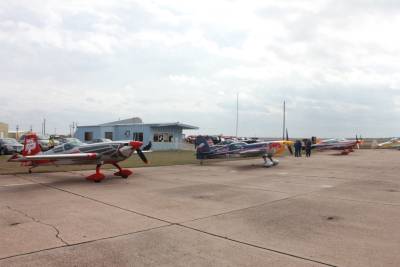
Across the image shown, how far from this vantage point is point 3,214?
25.4ft

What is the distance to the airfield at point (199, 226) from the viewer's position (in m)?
4.95

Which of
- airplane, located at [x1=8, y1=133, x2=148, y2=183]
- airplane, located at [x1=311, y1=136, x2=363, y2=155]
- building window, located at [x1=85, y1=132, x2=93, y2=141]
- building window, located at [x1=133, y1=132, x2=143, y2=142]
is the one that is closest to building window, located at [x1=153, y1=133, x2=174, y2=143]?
building window, located at [x1=133, y1=132, x2=143, y2=142]

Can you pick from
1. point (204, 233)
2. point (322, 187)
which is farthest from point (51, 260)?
point (322, 187)

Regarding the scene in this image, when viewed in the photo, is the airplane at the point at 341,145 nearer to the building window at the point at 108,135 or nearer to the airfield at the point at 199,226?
the building window at the point at 108,135

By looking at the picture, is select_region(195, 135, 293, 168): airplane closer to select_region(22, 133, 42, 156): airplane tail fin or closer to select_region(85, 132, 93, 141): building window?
select_region(22, 133, 42, 156): airplane tail fin

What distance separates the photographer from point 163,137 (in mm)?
44812

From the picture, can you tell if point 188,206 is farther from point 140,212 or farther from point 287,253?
point 287,253

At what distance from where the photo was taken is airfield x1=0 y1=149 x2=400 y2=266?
4945 mm

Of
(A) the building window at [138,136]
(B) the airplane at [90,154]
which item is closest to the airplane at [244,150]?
(B) the airplane at [90,154]

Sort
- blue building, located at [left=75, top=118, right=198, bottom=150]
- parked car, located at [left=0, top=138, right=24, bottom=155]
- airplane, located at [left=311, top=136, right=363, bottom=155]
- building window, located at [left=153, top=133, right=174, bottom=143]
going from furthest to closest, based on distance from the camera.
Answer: building window, located at [left=153, top=133, right=174, bottom=143] < blue building, located at [left=75, top=118, right=198, bottom=150] < airplane, located at [left=311, top=136, right=363, bottom=155] < parked car, located at [left=0, top=138, right=24, bottom=155]

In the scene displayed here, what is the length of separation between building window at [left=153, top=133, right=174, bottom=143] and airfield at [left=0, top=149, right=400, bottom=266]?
3216 centimetres

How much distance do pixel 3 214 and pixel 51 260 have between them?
384 cm

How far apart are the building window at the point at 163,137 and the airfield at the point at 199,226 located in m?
32.2

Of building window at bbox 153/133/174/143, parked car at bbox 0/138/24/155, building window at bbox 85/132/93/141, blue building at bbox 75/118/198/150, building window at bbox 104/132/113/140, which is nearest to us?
parked car at bbox 0/138/24/155
